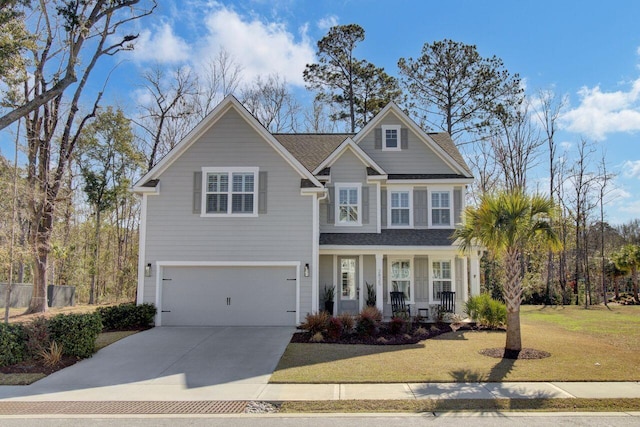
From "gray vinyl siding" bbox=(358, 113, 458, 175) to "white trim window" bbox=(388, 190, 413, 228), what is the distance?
Answer: 3.35 ft

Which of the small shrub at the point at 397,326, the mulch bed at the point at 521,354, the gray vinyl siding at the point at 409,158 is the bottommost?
the mulch bed at the point at 521,354

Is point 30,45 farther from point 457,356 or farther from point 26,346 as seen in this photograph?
point 457,356

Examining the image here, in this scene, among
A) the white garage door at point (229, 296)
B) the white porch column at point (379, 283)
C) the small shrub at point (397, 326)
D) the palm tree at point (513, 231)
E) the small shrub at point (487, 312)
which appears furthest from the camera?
the white porch column at point (379, 283)

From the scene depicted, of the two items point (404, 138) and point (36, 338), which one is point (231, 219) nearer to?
point (36, 338)

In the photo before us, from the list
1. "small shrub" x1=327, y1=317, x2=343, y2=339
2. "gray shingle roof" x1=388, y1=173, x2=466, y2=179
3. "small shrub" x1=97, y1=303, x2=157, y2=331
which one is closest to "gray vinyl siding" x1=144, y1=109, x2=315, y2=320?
"small shrub" x1=97, y1=303, x2=157, y2=331

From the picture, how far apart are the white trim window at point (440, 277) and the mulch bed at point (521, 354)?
19.7ft

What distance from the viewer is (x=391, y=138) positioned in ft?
65.9

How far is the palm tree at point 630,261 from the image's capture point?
2755 centimetres

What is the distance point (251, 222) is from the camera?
16.1 m

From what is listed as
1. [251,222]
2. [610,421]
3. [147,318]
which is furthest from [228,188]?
[610,421]

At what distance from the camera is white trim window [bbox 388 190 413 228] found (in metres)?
19.0

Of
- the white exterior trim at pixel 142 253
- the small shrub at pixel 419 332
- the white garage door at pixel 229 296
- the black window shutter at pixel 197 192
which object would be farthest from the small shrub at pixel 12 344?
the small shrub at pixel 419 332

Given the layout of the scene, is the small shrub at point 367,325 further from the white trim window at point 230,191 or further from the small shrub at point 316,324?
the white trim window at point 230,191

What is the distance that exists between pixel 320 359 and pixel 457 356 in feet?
11.0
